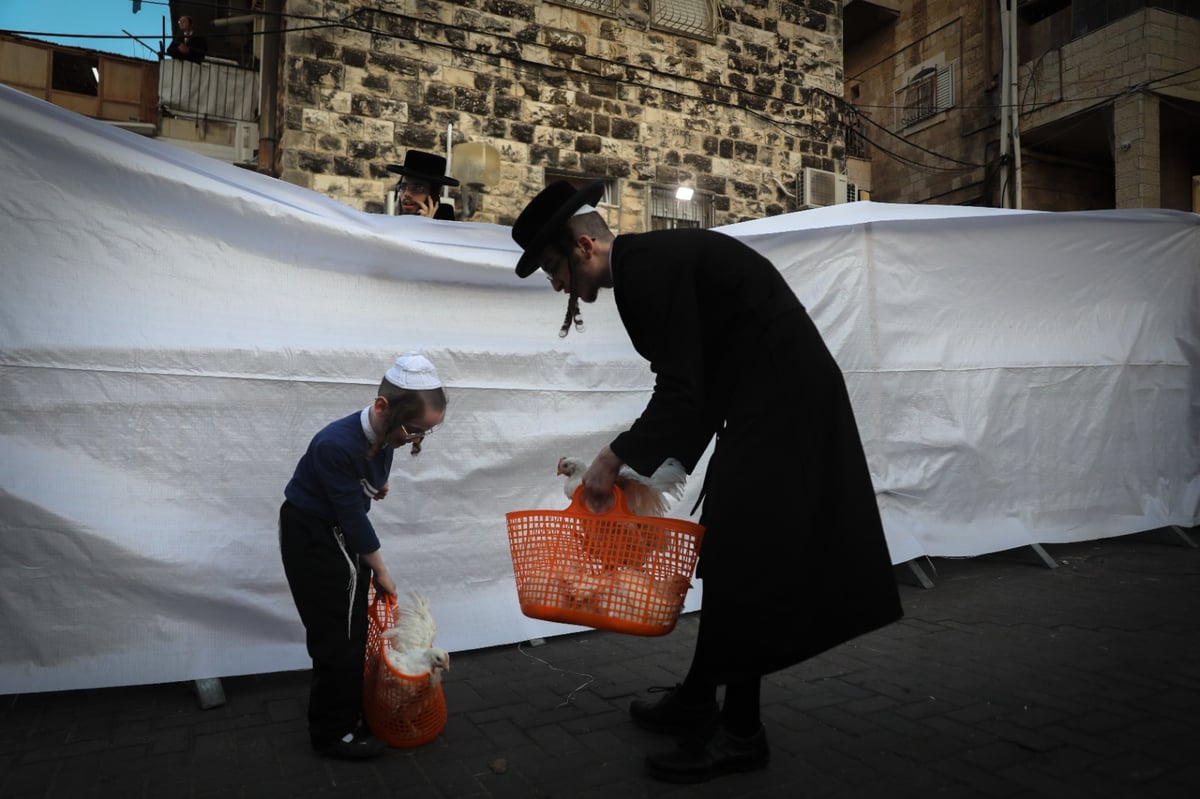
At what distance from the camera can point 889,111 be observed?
18.5m

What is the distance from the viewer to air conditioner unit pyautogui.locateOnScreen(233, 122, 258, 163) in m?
9.73

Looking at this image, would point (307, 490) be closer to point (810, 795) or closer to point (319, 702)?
point (319, 702)

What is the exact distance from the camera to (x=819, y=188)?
431 inches

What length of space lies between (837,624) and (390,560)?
1993 mm

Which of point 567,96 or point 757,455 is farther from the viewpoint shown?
point 567,96

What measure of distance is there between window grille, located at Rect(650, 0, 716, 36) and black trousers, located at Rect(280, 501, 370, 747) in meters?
8.99

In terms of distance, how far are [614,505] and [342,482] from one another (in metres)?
0.86

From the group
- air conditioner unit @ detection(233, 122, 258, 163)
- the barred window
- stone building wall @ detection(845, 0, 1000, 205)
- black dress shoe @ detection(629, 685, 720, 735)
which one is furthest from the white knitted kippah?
stone building wall @ detection(845, 0, 1000, 205)

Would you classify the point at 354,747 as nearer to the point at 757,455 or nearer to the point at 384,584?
the point at 384,584

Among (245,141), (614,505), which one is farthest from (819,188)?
(614,505)

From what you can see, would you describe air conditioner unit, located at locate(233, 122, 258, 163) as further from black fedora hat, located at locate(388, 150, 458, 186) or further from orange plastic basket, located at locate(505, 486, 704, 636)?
orange plastic basket, located at locate(505, 486, 704, 636)

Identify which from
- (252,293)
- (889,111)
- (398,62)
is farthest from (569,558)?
(889,111)

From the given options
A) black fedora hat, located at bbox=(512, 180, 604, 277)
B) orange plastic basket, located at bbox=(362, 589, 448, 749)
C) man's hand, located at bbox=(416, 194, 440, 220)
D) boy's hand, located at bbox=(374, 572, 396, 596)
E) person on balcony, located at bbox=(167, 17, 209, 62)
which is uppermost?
person on balcony, located at bbox=(167, 17, 209, 62)

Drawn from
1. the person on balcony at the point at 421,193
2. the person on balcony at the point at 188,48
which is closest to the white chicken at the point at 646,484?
the person on balcony at the point at 421,193
